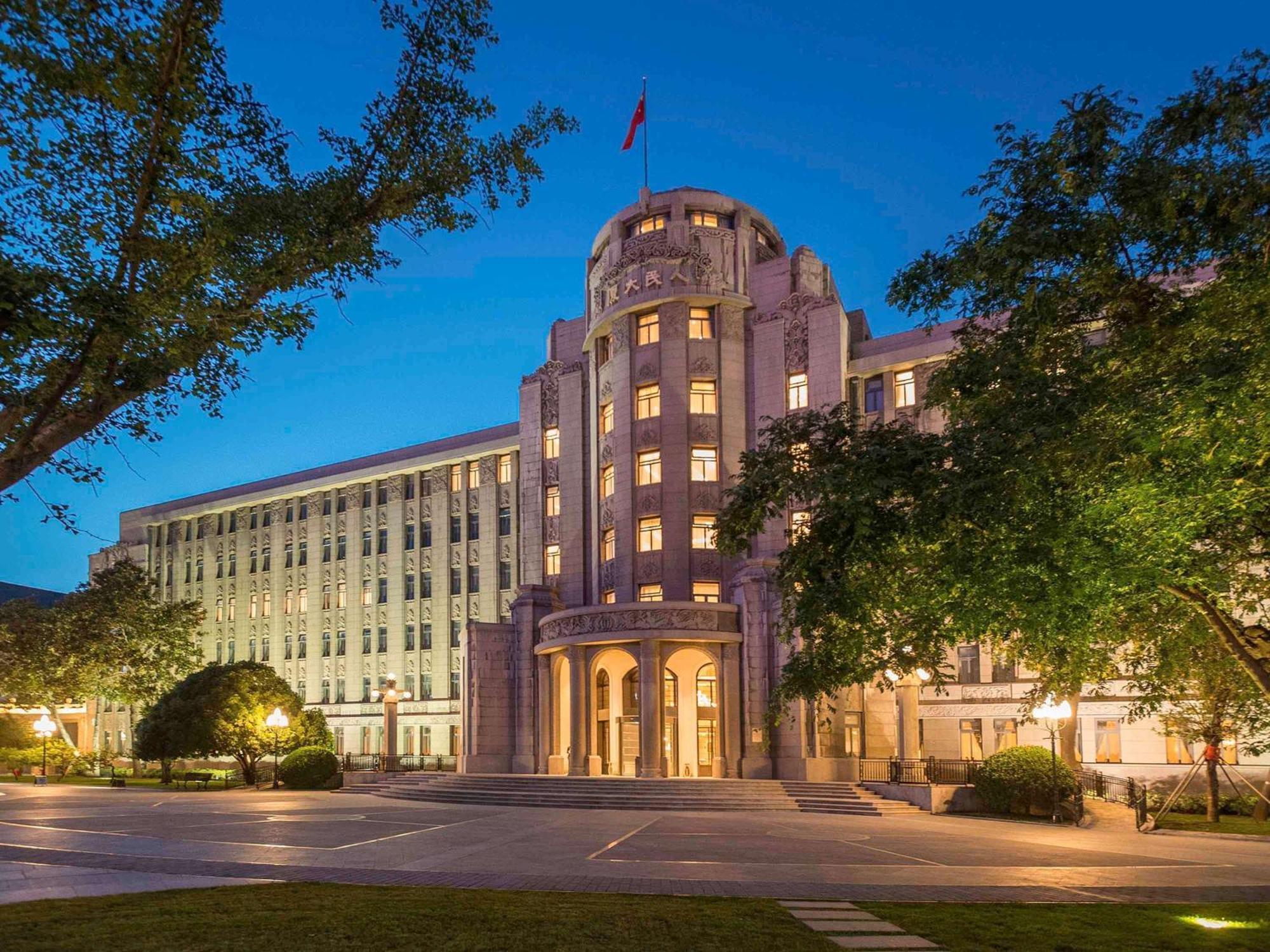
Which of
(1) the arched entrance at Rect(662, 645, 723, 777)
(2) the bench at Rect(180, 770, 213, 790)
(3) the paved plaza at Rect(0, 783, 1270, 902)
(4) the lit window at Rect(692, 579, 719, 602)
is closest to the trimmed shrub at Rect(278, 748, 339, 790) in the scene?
(2) the bench at Rect(180, 770, 213, 790)

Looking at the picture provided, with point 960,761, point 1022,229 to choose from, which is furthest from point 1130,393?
point 960,761

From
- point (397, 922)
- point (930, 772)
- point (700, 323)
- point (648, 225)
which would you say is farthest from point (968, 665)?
point (397, 922)

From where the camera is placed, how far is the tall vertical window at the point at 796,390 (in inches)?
2014

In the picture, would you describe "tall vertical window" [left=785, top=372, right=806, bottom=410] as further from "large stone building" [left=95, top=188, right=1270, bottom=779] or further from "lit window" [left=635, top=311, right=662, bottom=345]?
"lit window" [left=635, top=311, right=662, bottom=345]

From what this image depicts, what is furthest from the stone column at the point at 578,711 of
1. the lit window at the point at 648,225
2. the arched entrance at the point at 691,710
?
the lit window at the point at 648,225

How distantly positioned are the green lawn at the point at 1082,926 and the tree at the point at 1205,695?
5.41 metres

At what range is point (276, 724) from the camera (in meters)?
51.2

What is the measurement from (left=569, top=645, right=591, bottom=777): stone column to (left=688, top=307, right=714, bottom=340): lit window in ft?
52.7

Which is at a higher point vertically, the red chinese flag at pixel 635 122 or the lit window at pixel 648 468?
the red chinese flag at pixel 635 122

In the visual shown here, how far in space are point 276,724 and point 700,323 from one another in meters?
28.1

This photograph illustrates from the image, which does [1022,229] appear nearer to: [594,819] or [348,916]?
[348,916]

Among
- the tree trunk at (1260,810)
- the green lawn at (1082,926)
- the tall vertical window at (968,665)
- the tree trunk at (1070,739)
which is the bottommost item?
the tree trunk at (1260,810)

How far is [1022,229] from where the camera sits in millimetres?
14617

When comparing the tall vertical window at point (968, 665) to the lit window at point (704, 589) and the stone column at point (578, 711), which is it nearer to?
the lit window at point (704, 589)
